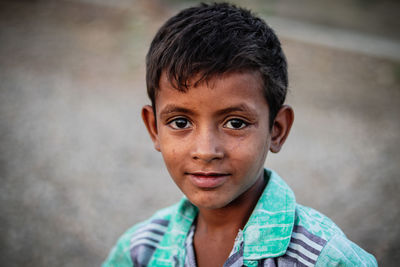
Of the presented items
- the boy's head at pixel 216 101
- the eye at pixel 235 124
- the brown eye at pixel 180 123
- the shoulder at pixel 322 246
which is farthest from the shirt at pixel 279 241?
the brown eye at pixel 180 123

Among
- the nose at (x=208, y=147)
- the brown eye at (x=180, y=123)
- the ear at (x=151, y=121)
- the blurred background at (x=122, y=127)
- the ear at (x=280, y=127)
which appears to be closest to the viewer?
the nose at (x=208, y=147)

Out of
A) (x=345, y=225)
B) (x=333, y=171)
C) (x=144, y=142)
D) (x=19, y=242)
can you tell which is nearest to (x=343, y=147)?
(x=333, y=171)

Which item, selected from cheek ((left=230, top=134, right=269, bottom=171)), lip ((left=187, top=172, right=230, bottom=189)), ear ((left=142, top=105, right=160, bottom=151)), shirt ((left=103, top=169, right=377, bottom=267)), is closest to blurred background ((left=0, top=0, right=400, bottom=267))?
shirt ((left=103, top=169, right=377, bottom=267))

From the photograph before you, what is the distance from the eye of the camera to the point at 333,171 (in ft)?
11.8

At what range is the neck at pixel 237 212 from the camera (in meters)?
1.53

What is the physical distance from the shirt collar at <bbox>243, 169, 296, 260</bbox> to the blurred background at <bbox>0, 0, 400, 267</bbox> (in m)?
1.67

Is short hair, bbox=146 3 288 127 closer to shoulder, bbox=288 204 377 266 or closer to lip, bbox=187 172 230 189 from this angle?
lip, bbox=187 172 230 189

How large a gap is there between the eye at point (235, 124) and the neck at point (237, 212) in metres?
0.33

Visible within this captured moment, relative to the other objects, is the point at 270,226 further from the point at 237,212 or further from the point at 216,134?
the point at 216,134

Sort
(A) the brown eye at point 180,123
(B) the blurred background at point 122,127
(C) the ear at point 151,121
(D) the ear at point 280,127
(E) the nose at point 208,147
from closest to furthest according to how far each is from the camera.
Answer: (E) the nose at point 208,147
(A) the brown eye at point 180,123
(D) the ear at point 280,127
(C) the ear at point 151,121
(B) the blurred background at point 122,127

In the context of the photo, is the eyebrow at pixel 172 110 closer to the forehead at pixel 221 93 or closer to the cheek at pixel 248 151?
the forehead at pixel 221 93

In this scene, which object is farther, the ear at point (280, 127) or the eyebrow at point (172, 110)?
the ear at point (280, 127)

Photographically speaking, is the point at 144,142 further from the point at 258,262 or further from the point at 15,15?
the point at 15,15

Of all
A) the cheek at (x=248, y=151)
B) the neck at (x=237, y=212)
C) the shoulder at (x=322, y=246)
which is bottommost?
the shoulder at (x=322, y=246)
